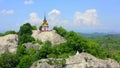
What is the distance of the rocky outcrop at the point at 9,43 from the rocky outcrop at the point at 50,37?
14.8ft

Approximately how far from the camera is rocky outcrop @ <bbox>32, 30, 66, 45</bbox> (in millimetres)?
67312

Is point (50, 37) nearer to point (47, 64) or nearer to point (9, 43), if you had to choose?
point (9, 43)

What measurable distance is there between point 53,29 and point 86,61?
983 inches

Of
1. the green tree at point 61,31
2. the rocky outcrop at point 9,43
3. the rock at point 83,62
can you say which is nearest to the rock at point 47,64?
the rock at point 83,62

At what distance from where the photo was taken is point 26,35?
226 ft

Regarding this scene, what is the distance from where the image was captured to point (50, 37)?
67.9 metres

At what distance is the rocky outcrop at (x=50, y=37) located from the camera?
67312 mm

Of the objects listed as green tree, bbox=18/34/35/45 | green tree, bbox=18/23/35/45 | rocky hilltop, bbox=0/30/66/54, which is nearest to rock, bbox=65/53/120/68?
rocky hilltop, bbox=0/30/66/54

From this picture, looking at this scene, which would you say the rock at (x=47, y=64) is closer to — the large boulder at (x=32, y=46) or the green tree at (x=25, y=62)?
the green tree at (x=25, y=62)

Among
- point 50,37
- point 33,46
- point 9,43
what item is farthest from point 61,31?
point 9,43

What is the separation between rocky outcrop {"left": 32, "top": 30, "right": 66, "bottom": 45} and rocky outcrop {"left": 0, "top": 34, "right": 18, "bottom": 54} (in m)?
4.52

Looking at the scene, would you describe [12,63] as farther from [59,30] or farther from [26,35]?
[59,30]

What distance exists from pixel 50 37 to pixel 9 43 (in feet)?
28.5

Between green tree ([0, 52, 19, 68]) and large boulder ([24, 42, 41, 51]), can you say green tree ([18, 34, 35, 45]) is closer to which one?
large boulder ([24, 42, 41, 51])
